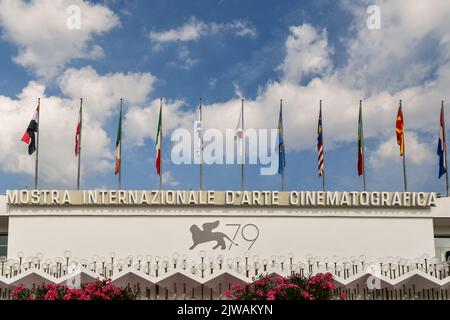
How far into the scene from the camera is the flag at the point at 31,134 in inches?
1188

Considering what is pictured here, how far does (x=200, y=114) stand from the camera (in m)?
33.3

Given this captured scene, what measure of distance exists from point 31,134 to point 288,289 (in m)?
19.4

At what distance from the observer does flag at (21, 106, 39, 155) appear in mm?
30172

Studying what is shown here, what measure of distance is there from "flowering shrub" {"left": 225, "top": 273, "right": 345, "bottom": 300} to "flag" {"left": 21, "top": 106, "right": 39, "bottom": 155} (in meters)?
16.9

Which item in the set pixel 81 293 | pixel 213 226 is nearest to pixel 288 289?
pixel 81 293

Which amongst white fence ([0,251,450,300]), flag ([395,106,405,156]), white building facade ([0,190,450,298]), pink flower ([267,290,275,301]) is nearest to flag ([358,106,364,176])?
flag ([395,106,405,156])

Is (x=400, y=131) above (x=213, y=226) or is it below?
above

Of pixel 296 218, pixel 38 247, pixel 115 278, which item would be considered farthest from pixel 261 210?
pixel 38 247

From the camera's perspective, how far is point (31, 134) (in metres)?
30.5

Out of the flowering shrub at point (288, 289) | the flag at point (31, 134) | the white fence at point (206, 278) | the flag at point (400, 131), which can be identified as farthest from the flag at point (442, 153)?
the flag at point (31, 134)

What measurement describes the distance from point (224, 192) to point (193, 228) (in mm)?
2558

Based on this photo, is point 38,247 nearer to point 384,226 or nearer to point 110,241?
point 110,241

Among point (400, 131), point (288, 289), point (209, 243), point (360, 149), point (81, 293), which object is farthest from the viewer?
point (400, 131)

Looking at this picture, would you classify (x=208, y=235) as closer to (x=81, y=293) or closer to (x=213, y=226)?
(x=213, y=226)
